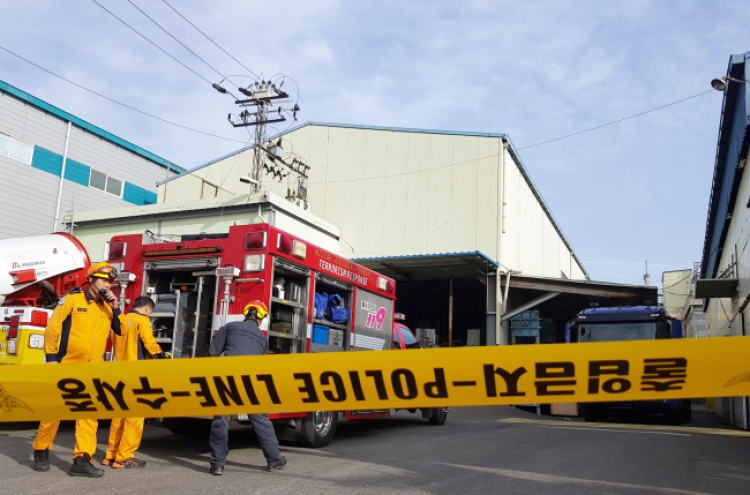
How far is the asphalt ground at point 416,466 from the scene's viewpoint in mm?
5840

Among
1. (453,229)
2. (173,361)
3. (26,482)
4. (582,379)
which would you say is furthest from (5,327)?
(453,229)

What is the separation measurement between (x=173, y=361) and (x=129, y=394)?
385mm

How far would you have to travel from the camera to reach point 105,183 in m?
27.9

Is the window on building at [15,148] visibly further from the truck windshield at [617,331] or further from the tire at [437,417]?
the truck windshield at [617,331]

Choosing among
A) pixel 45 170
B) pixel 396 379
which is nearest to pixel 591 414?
pixel 396 379

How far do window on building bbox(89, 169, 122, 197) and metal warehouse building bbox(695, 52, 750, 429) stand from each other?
22526 mm

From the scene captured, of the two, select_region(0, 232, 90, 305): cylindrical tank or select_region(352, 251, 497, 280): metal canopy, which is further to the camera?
select_region(352, 251, 497, 280): metal canopy

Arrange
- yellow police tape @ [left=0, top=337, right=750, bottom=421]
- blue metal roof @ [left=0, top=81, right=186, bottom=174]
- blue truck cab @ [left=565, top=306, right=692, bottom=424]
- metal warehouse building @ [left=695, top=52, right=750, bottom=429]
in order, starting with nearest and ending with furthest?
yellow police tape @ [left=0, top=337, right=750, bottom=421] → metal warehouse building @ [left=695, top=52, right=750, bottom=429] → blue truck cab @ [left=565, top=306, right=692, bottom=424] → blue metal roof @ [left=0, top=81, right=186, bottom=174]

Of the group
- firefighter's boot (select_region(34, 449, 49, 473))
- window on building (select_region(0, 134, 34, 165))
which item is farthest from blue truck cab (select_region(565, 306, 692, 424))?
window on building (select_region(0, 134, 34, 165))

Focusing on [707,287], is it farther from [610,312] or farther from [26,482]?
[26,482]

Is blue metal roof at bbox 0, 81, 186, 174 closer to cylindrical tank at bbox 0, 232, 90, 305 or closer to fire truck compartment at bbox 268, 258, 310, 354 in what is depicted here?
cylindrical tank at bbox 0, 232, 90, 305

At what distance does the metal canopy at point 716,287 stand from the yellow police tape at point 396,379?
42.3 feet

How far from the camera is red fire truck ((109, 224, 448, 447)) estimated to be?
7.79 m

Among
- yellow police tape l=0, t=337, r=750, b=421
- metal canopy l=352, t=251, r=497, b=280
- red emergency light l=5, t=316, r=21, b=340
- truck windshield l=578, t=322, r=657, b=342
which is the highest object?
metal canopy l=352, t=251, r=497, b=280
